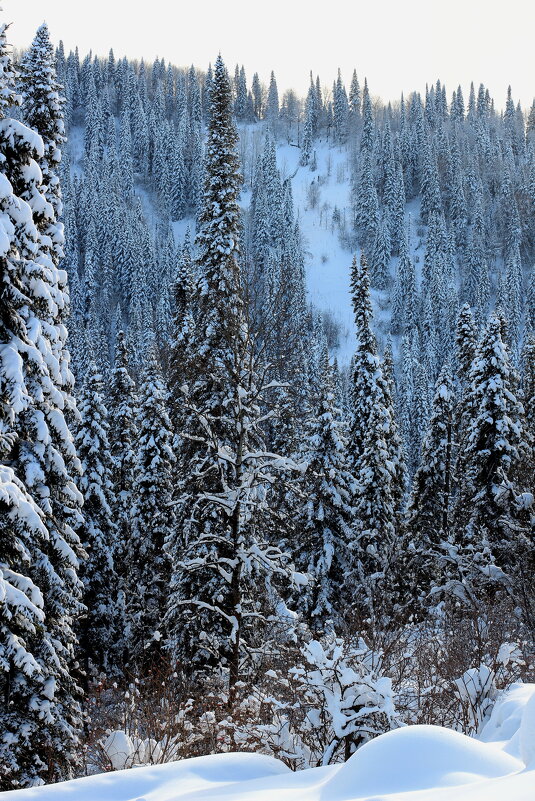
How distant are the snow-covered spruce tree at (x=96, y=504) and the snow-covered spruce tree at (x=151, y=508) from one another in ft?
3.93

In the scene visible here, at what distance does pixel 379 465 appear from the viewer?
26.2 metres

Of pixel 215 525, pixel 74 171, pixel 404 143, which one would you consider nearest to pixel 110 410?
pixel 215 525

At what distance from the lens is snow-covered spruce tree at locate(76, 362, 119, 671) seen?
2527 centimetres

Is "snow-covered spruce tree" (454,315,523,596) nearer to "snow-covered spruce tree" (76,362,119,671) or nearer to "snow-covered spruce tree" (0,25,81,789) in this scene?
"snow-covered spruce tree" (76,362,119,671)

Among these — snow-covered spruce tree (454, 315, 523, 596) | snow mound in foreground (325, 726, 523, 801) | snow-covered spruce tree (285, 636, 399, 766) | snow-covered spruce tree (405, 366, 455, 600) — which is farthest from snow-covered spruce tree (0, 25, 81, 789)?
snow-covered spruce tree (405, 366, 455, 600)

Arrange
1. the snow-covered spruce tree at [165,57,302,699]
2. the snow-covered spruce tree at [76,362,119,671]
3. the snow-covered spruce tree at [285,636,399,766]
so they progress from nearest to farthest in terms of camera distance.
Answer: the snow-covered spruce tree at [285,636,399,766]
the snow-covered spruce tree at [165,57,302,699]
the snow-covered spruce tree at [76,362,119,671]

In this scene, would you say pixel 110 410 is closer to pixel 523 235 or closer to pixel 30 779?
pixel 30 779

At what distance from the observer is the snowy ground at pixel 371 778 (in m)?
4.09

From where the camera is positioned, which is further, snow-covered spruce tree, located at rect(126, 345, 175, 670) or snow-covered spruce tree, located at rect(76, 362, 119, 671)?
snow-covered spruce tree, located at rect(126, 345, 175, 670)

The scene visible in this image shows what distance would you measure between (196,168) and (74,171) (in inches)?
1531

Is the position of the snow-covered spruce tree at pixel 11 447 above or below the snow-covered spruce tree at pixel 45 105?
below

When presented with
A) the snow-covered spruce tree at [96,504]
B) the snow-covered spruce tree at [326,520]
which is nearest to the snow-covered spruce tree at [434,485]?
the snow-covered spruce tree at [326,520]

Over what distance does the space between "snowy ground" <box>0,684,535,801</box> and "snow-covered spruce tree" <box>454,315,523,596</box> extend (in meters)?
17.9

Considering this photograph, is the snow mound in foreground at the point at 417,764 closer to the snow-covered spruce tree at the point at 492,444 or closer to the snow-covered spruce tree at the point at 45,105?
the snow-covered spruce tree at the point at 45,105
